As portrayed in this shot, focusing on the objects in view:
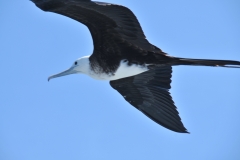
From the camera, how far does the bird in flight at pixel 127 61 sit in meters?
5.43

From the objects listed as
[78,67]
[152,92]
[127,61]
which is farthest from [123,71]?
[152,92]

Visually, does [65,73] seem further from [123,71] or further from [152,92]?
[152,92]

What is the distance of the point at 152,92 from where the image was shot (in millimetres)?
6590

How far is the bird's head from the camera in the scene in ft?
20.1

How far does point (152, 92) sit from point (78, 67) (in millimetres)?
979

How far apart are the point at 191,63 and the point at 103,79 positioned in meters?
1.08

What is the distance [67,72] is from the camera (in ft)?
21.0

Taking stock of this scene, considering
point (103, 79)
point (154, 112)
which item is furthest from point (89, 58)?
point (154, 112)

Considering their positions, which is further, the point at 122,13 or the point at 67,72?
the point at 67,72

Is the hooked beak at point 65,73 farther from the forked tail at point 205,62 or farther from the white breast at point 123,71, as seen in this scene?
the forked tail at point 205,62

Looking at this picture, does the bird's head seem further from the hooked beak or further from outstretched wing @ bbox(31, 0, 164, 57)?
outstretched wing @ bbox(31, 0, 164, 57)

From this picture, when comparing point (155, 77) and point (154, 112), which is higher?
point (155, 77)

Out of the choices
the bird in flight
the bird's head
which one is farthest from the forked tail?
the bird's head

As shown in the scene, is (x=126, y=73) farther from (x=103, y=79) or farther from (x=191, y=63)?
(x=191, y=63)
